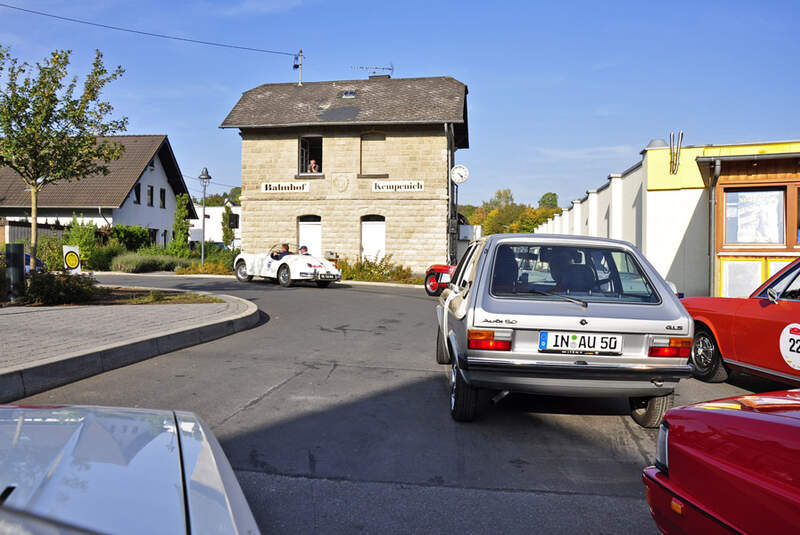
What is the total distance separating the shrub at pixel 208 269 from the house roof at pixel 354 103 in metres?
6.10

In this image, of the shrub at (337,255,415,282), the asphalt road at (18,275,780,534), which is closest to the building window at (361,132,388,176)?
the shrub at (337,255,415,282)

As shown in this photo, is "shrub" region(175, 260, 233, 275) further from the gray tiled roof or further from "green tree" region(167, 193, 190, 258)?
the gray tiled roof

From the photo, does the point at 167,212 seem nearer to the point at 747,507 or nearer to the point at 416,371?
the point at 416,371

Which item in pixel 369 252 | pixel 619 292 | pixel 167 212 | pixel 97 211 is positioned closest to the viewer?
pixel 619 292

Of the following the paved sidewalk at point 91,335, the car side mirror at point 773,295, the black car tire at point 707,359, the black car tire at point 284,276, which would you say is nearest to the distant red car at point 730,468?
the car side mirror at point 773,295

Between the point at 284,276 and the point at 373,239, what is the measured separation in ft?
26.2

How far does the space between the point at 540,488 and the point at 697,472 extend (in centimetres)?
168

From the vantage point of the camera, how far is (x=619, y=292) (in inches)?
195

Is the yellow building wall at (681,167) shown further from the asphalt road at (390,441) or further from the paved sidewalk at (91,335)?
the paved sidewalk at (91,335)

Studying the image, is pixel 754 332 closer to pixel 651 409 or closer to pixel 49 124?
pixel 651 409

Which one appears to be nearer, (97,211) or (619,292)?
(619,292)

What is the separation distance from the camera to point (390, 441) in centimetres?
453

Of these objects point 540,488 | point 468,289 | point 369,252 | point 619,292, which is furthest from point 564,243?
point 369,252

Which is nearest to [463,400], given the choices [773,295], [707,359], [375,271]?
[773,295]
